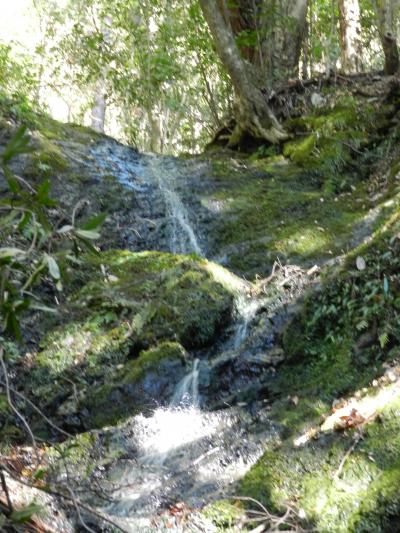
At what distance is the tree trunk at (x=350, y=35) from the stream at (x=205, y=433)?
7295mm

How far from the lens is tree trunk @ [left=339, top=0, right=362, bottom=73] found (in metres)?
11.7

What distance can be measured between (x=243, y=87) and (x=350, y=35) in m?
3.29

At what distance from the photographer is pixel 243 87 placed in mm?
10109

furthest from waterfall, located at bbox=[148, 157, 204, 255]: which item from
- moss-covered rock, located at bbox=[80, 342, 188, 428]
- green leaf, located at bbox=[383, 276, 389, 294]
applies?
green leaf, located at bbox=[383, 276, 389, 294]

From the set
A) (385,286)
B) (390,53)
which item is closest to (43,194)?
(385,286)

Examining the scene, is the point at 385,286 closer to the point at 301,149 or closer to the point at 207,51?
the point at 301,149

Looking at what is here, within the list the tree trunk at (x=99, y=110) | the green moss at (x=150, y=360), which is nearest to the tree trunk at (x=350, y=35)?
the tree trunk at (x=99, y=110)

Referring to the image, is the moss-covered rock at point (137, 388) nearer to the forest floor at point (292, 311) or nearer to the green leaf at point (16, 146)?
the forest floor at point (292, 311)

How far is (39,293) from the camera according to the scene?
671 centimetres

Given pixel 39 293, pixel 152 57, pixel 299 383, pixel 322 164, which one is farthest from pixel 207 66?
pixel 299 383

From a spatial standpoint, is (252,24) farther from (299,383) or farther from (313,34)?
(299,383)

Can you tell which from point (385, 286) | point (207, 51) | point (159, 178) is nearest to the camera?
point (385, 286)

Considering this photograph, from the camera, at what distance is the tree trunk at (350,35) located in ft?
38.2

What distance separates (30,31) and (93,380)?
20.0 metres
